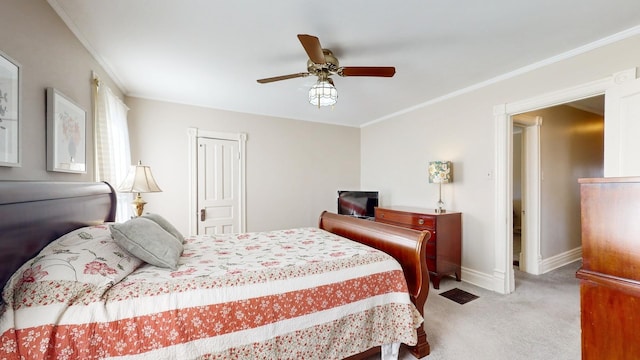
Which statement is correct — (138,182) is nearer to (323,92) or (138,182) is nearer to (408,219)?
(323,92)

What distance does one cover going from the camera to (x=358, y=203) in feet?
15.1

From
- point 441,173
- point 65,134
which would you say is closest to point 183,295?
point 65,134

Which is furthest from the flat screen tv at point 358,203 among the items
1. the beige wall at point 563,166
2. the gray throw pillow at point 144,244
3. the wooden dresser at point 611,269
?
the wooden dresser at point 611,269

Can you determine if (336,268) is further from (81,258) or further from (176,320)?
(81,258)

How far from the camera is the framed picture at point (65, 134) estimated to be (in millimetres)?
1650

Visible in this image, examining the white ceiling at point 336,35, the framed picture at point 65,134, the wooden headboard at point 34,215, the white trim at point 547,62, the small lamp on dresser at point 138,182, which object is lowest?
the wooden headboard at point 34,215

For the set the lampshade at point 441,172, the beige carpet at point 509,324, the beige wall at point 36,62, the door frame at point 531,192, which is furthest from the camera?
the door frame at point 531,192

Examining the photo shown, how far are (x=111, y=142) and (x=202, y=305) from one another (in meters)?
2.27

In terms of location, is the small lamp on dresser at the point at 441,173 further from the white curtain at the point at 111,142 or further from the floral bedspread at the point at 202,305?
the white curtain at the point at 111,142

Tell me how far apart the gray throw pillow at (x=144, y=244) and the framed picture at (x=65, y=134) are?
716 mm

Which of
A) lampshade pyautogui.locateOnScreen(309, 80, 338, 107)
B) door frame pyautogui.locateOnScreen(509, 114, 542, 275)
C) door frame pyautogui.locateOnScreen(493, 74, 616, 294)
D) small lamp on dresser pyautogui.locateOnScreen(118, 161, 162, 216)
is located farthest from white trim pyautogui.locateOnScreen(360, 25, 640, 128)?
small lamp on dresser pyautogui.locateOnScreen(118, 161, 162, 216)

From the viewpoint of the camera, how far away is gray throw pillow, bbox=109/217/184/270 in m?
1.47

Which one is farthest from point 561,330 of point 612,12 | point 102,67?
point 102,67

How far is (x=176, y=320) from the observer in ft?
3.90
